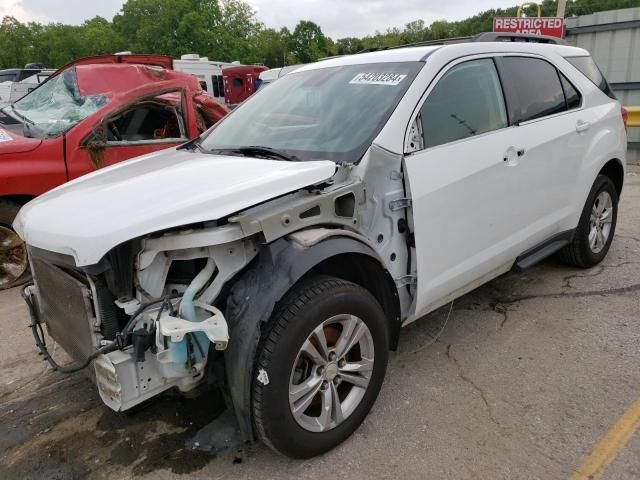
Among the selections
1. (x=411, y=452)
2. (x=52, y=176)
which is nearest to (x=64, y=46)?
(x=52, y=176)

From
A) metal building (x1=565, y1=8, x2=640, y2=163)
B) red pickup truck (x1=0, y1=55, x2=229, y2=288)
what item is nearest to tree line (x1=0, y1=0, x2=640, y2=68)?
metal building (x1=565, y1=8, x2=640, y2=163)

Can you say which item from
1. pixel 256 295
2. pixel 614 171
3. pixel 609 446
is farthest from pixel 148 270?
pixel 614 171

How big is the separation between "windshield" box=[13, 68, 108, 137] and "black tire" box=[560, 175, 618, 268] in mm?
4683

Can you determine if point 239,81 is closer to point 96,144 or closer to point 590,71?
point 96,144

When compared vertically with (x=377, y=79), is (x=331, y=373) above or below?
below

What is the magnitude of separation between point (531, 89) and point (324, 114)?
1.58m

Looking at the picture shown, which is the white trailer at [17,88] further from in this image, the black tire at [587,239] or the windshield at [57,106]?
the black tire at [587,239]

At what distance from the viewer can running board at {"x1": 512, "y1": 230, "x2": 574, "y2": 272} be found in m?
3.65

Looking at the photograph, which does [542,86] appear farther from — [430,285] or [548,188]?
[430,285]

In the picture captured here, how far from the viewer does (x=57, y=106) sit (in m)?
5.75

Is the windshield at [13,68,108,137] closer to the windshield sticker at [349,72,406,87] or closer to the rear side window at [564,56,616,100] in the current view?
the windshield sticker at [349,72,406,87]

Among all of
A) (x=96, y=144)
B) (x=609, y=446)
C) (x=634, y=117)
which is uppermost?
(x=96, y=144)

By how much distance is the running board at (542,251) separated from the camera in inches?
144

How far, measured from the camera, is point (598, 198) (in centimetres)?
437
